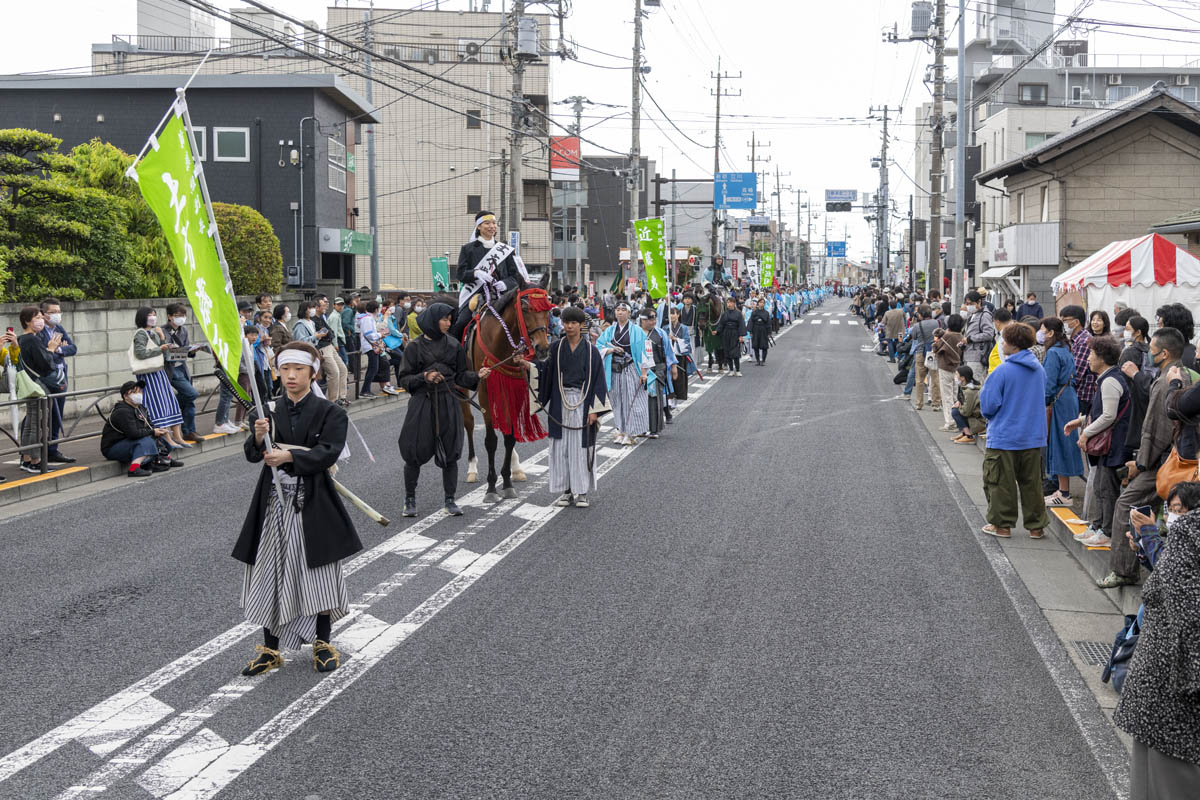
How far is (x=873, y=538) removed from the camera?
10.1m

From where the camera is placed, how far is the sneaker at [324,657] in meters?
6.41

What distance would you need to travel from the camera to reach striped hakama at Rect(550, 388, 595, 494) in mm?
11273

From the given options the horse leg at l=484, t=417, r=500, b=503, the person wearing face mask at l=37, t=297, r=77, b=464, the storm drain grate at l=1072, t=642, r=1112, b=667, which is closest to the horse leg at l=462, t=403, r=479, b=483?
the horse leg at l=484, t=417, r=500, b=503

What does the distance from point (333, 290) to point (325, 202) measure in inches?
199

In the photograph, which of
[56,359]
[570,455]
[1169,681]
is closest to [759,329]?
[56,359]

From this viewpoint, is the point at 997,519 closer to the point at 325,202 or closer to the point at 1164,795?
the point at 1164,795

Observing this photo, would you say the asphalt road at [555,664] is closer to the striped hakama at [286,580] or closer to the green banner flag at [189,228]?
the striped hakama at [286,580]

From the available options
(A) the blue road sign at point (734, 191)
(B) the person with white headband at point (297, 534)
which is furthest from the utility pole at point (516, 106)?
(A) the blue road sign at point (734, 191)

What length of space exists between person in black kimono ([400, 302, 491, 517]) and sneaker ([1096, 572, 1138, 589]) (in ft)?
17.8

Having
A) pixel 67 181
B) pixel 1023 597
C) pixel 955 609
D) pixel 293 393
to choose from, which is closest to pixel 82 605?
pixel 293 393

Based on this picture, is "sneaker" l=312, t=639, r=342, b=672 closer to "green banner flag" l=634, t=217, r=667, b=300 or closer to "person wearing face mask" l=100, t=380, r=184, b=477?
"person wearing face mask" l=100, t=380, r=184, b=477

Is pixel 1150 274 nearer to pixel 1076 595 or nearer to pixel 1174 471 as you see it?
pixel 1076 595

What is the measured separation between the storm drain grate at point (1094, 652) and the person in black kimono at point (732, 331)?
2124 centimetres

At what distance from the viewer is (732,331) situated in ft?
92.6
